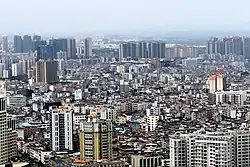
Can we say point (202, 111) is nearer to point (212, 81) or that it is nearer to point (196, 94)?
point (196, 94)

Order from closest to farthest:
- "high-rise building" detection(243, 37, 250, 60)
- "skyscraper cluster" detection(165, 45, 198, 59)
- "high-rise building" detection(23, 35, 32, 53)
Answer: "high-rise building" detection(243, 37, 250, 60) → "skyscraper cluster" detection(165, 45, 198, 59) → "high-rise building" detection(23, 35, 32, 53)

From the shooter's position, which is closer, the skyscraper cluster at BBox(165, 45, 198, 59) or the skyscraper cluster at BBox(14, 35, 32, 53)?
the skyscraper cluster at BBox(165, 45, 198, 59)

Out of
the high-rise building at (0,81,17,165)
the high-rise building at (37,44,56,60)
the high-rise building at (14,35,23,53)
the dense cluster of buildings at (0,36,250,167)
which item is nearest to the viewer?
the dense cluster of buildings at (0,36,250,167)

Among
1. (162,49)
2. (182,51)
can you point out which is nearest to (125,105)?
(182,51)

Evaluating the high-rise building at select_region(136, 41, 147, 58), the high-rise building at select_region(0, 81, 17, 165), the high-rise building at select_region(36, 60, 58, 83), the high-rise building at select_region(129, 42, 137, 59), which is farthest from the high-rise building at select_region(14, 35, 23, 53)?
the high-rise building at select_region(0, 81, 17, 165)

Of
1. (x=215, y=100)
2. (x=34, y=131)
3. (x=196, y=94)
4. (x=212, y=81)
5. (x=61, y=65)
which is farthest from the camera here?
(x=61, y=65)

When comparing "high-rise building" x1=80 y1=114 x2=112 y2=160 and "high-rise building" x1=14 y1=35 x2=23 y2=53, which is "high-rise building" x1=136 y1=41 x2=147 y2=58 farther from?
"high-rise building" x1=80 y1=114 x2=112 y2=160

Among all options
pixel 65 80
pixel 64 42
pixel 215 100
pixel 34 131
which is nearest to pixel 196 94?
pixel 215 100
